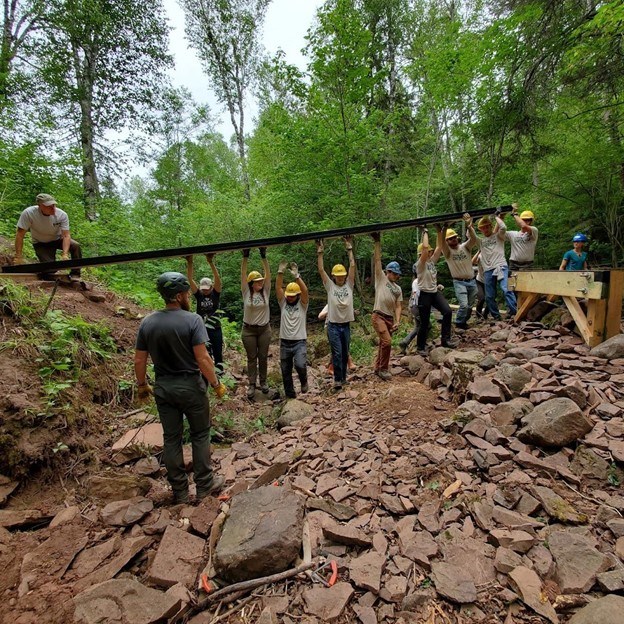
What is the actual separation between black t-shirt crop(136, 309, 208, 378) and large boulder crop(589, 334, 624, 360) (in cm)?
541

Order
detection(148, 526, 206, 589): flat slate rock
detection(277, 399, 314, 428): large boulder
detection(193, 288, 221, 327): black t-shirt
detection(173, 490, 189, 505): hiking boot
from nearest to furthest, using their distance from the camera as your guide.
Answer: detection(148, 526, 206, 589): flat slate rock → detection(173, 490, 189, 505): hiking boot → detection(277, 399, 314, 428): large boulder → detection(193, 288, 221, 327): black t-shirt

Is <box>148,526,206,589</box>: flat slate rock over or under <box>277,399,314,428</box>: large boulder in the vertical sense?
over

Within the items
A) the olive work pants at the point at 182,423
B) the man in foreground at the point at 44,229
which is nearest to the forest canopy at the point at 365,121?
the man in foreground at the point at 44,229

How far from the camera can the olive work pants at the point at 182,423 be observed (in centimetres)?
321

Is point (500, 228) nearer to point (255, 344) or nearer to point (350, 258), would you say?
point (350, 258)

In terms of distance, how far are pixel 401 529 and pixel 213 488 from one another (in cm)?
195

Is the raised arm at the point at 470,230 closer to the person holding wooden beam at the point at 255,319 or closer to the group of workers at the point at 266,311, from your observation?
the group of workers at the point at 266,311

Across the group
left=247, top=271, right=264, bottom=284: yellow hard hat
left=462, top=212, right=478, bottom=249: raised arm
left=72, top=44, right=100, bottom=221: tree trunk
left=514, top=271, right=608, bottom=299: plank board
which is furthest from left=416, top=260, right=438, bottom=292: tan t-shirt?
left=72, top=44, right=100, bottom=221: tree trunk

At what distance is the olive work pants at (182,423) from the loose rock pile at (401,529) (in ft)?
0.83

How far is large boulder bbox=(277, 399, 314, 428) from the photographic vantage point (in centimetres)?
523

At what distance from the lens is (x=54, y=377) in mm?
4168

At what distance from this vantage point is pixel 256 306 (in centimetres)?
603

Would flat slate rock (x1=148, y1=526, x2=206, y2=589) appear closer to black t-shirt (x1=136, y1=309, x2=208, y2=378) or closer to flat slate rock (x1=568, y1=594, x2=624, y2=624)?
black t-shirt (x1=136, y1=309, x2=208, y2=378)

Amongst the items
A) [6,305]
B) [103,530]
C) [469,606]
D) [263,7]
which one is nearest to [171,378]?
[103,530]
